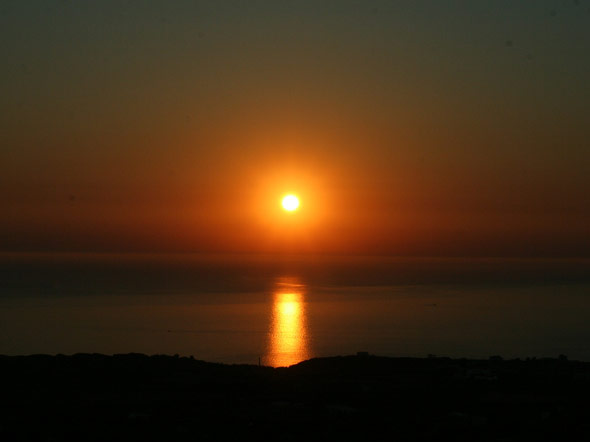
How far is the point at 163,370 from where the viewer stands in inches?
980

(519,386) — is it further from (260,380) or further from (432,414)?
(260,380)

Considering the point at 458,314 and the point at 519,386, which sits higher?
the point at 458,314

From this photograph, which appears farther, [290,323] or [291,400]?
[290,323]

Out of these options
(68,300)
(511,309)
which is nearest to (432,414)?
(511,309)

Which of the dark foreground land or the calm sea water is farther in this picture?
the calm sea water

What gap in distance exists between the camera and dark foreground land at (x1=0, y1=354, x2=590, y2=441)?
54.4 ft

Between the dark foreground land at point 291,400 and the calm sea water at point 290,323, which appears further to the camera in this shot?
the calm sea water at point 290,323

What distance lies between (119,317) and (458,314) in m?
44.5

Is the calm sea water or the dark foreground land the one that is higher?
the calm sea water

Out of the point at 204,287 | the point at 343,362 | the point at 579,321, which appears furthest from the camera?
the point at 204,287

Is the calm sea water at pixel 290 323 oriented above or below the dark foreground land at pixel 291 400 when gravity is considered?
above

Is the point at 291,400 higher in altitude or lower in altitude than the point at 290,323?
lower

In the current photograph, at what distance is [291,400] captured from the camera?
2014 centimetres

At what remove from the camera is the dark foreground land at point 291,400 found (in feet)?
54.4
